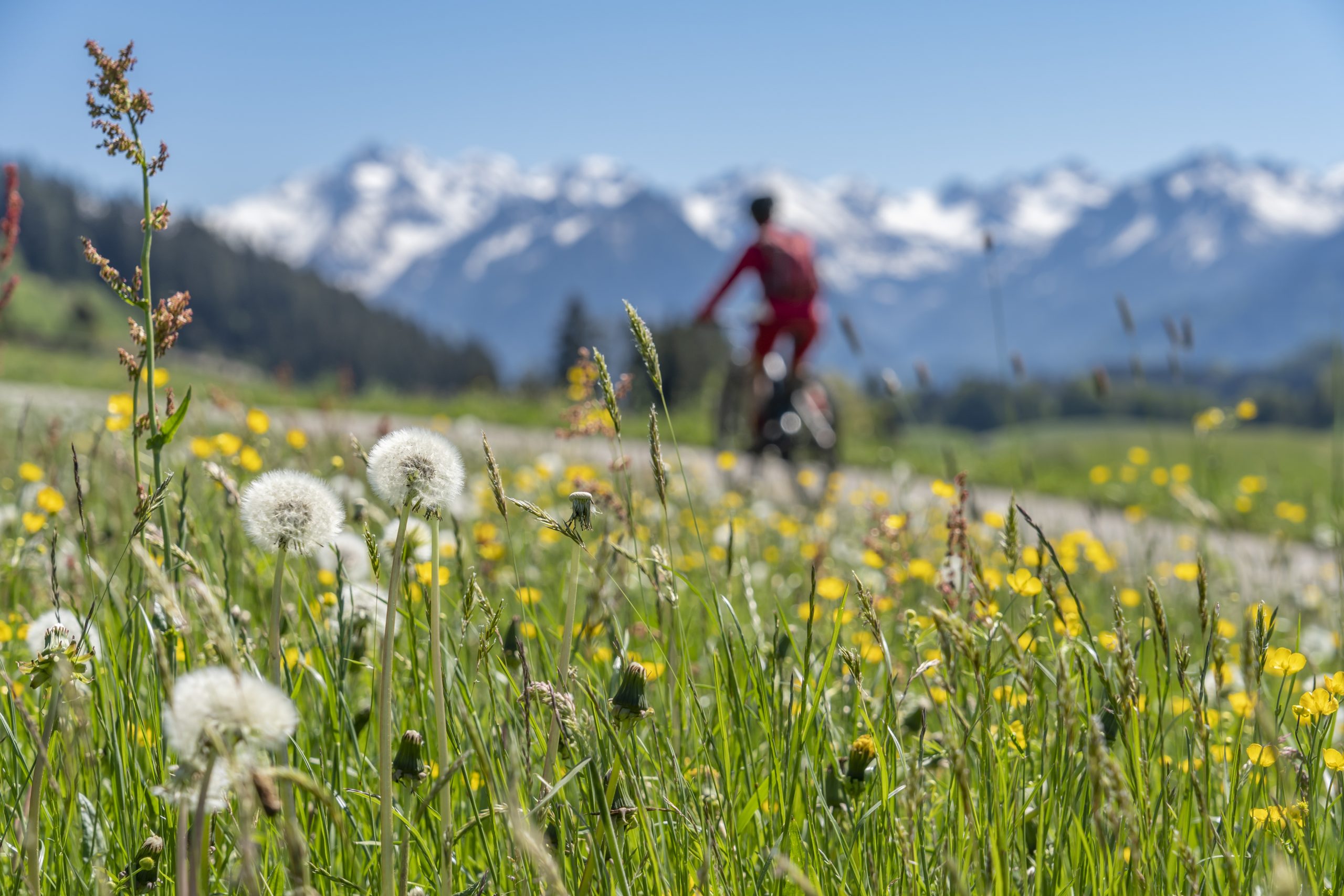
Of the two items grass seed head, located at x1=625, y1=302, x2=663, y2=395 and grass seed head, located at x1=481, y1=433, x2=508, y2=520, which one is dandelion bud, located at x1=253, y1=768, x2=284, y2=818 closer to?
grass seed head, located at x1=481, y1=433, x2=508, y2=520

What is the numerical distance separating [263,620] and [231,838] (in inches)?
44.4

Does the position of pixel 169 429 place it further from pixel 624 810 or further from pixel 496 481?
pixel 624 810

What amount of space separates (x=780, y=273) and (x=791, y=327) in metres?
0.59

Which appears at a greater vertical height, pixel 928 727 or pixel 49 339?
pixel 49 339

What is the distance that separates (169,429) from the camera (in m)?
1.29

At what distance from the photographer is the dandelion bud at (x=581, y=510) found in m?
1.21

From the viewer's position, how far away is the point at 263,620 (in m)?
2.30

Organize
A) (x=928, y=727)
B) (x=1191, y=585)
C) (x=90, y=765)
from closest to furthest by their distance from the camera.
A: (x=90, y=765) < (x=928, y=727) < (x=1191, y=585)

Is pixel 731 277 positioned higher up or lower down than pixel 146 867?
higher up

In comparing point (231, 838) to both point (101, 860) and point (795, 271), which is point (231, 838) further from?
point (795, 271)

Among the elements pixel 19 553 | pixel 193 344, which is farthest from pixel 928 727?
pixel 193 344

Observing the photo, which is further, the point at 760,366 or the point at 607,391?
the point at 760,366

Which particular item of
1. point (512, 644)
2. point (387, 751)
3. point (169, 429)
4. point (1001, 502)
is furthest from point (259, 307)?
point (387, 751)

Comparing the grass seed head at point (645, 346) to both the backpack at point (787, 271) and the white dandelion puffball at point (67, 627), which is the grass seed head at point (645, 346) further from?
the backpack at point (787, 271)
